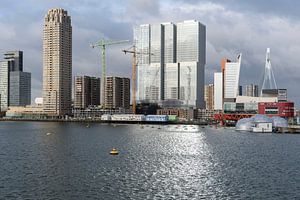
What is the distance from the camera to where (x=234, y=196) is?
165ft

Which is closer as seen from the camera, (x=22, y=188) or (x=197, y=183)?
(x=22, y=188)

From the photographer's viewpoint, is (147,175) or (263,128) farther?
(263,128)

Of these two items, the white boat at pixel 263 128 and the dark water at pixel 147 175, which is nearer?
the dark water at pixel 147 175

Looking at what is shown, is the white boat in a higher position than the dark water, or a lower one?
higher

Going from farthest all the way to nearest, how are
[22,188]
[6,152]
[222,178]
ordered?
1. [6,152]
2. [222,178]
3. [22,188]

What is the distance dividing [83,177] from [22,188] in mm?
10396

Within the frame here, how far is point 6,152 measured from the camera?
9269 centimetres

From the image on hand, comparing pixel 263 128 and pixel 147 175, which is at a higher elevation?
pixel 263 128

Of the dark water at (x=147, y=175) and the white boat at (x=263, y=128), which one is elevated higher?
the white boat at (x=263, y=128)

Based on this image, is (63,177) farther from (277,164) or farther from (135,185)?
(277,164)

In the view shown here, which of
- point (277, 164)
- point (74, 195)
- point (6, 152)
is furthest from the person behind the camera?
point (6, 152)

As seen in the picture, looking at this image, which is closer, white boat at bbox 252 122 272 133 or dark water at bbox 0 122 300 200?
dark water at bbox 0 122 300 200

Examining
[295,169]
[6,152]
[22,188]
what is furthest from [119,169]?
[6,152]

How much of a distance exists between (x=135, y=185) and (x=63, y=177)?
1161cm
